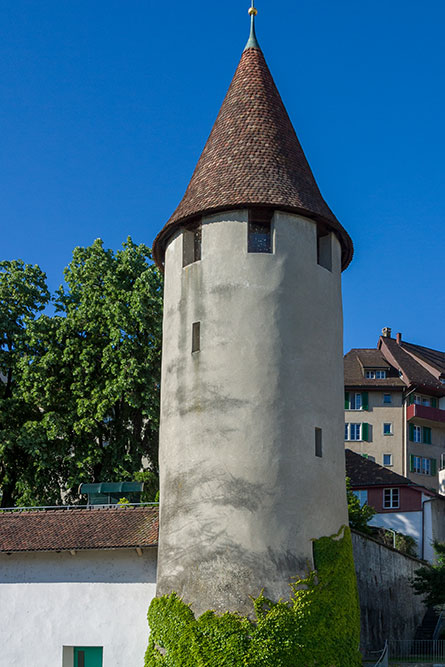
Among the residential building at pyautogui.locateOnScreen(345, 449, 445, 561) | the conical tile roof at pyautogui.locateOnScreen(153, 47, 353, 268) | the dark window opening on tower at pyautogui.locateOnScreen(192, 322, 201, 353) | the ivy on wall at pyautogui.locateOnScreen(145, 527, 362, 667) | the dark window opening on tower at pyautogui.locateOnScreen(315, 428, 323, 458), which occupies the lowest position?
the ivy on wall at pyautogui.locateOnScreen(145, 527, 362, 667)

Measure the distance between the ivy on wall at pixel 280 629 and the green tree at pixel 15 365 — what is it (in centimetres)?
1422

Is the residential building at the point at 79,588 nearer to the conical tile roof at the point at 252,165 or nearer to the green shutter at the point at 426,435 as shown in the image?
the conical tile roof at the point at 252,165

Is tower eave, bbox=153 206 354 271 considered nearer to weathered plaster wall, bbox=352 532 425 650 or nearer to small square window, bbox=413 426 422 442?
weathered plaster wall, bbox=352 532 425 650

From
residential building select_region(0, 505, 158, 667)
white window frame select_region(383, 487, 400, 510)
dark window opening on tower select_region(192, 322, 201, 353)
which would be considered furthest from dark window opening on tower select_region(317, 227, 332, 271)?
white window frame select_region(383, 487, 400, 510)

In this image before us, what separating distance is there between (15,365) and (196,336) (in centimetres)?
1471

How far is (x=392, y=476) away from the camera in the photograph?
4669cm

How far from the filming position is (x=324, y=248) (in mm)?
28297

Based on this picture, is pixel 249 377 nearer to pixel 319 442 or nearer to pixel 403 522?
pixel 319 442

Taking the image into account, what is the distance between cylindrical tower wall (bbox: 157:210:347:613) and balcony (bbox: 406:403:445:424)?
34281 mm

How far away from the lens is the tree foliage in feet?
Result: 122

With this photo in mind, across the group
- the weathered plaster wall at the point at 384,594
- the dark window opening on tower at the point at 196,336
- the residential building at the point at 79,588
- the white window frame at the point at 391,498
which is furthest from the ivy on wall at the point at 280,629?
the white window frame at the point at 391,498

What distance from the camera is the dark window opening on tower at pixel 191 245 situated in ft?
90.6

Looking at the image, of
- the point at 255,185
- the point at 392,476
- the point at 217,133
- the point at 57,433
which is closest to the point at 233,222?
the point at 255,185

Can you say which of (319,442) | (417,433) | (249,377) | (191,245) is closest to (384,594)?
(319,442)
